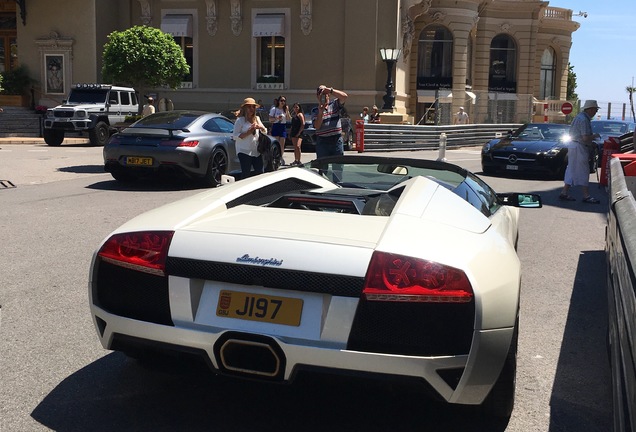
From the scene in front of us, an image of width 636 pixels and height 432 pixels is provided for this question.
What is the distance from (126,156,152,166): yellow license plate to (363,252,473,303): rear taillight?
379 inches

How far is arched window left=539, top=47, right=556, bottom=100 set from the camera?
48375 millimetres

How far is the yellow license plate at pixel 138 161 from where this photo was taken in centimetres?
1196

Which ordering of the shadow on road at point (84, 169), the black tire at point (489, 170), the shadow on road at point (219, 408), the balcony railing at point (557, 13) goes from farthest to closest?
the balcony railing at point (557, 13)
the black tire at point (489, 170)
the shadow on road at point (84, 169)
the shadow on road at point (219, 408)

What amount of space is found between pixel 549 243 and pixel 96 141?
18837mm

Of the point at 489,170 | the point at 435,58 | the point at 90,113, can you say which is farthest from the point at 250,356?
the point at 435,58

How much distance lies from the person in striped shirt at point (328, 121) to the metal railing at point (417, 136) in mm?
14352

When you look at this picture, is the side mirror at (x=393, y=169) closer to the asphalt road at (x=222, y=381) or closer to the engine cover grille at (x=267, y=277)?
the asphalt road at (x=222, y=381)

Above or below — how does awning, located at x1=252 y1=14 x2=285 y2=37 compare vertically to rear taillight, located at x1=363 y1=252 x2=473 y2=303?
above

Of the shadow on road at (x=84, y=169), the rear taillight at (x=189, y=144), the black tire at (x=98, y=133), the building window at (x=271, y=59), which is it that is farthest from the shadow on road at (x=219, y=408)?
→ the building window at (x=271, y=59)

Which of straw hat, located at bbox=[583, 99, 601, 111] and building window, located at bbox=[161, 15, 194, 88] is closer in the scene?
straw hat, located at bbox=[583, 99, 601, 111]

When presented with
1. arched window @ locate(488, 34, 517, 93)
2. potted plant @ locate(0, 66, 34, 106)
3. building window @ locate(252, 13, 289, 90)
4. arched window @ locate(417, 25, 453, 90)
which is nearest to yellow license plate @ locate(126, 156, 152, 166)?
building window @ locate(252, 13, 289, 90)

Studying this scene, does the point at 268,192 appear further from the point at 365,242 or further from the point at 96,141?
the point at 96,141

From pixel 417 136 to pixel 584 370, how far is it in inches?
938

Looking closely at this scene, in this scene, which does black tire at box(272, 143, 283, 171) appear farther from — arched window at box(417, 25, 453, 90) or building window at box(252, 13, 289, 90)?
arched window at box(417, 25, 453, 90)
